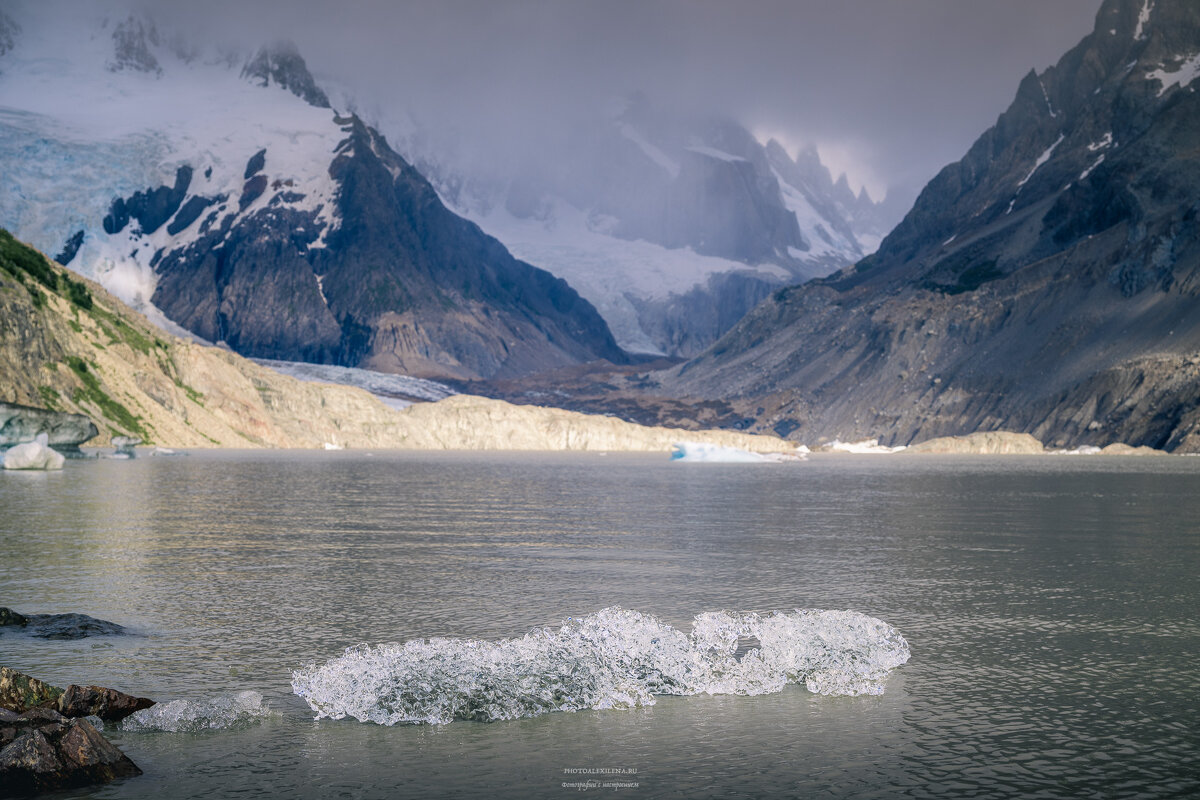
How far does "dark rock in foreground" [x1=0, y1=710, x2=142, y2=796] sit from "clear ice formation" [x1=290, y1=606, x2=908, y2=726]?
3.38 metres

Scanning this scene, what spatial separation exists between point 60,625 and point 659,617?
12.5 meters

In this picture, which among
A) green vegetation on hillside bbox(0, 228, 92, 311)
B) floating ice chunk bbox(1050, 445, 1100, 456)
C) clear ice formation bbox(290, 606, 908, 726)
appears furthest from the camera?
floating ice chunk bbox(1050, 445, 1100, 456)

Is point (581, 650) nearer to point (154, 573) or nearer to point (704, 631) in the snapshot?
point (704, 631)

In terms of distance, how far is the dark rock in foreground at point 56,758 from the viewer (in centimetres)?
1240

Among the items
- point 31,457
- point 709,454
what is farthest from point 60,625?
point 709,454

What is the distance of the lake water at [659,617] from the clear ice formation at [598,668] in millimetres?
443

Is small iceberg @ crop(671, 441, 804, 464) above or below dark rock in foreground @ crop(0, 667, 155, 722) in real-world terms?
above

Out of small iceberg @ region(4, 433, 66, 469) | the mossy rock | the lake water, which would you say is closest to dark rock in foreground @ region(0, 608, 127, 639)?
the lake water

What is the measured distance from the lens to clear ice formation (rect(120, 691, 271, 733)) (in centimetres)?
1470

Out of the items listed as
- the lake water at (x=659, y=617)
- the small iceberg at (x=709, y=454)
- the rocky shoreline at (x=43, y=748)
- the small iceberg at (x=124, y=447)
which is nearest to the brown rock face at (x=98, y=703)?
the rocky shoreline at (x=43, y=748)

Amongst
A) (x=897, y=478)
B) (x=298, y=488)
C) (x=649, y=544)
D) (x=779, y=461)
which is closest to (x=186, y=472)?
(x=298, y=488)

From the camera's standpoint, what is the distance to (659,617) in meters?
22.6

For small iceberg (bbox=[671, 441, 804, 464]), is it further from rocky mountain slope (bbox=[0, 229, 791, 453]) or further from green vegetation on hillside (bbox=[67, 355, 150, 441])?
green vegetation on hillside (bbox=[67, 355, 150, 441])

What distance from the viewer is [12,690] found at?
46.1 feet
